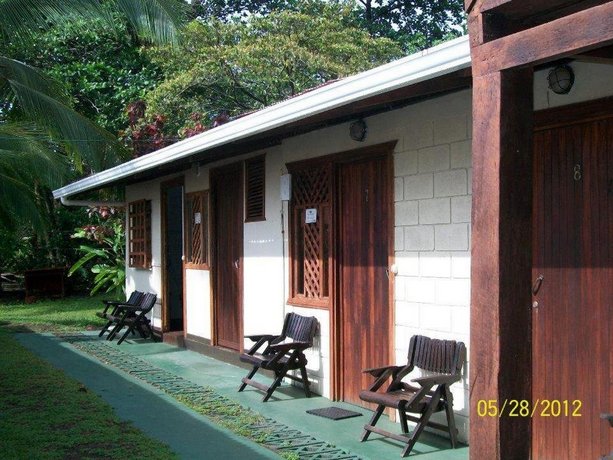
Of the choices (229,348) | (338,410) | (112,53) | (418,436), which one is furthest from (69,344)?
(112,53)

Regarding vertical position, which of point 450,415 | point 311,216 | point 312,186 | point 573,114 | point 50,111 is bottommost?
point 450,415

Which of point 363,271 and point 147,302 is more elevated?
point 363,271

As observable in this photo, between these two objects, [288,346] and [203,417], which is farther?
[288,346]

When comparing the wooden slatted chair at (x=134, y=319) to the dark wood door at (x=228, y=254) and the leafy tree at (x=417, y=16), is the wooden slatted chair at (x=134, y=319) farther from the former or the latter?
the leafy tree at (x=417, y=16)

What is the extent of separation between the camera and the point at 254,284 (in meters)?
8.44

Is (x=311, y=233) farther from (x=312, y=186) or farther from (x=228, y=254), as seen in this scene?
(x=228, y=254)

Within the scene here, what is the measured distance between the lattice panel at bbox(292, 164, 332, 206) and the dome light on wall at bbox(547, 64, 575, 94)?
2653 mm

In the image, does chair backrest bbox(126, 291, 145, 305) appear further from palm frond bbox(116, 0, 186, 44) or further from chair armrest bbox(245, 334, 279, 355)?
chair armrest bbox(245, 334, 279, 355)

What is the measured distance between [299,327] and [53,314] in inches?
379

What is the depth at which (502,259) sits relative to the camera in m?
3.15

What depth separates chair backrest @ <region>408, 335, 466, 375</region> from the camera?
5.34 meters

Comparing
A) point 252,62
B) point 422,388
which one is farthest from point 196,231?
point 252,62

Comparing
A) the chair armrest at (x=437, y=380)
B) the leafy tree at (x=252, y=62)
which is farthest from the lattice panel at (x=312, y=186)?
the leafy tree at (x=252, y=62)

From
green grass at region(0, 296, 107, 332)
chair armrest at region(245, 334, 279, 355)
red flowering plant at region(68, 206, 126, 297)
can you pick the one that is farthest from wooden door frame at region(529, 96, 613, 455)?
red flowering plant at region(68, 206, 126, 297)
